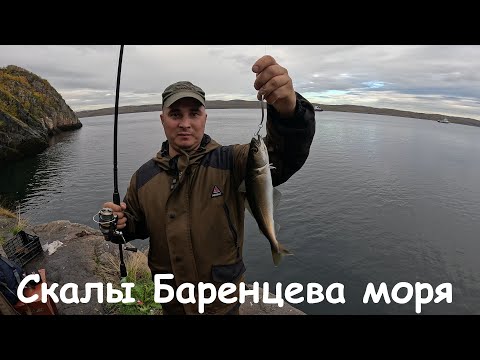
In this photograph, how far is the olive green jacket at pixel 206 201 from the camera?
9.27 feet

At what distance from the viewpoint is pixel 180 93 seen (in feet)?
9.78

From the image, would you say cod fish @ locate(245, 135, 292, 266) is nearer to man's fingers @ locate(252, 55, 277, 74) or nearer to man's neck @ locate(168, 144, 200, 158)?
man's fingers @ locate(252, 55, 277, 74)

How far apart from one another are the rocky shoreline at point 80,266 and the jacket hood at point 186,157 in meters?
4.76

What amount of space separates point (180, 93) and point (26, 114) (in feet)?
143

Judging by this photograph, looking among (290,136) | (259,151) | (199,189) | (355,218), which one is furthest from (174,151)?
(355,218)

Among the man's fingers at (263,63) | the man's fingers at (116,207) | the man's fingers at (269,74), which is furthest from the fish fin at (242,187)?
the man's fingers at (116,207)

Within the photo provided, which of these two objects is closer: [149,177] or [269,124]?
[269,124]

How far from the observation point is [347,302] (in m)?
10.7

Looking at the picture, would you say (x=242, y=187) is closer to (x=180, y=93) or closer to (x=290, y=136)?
(x=290, y=136)

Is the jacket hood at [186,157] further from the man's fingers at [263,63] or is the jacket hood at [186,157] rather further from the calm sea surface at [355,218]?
the calm sea surface at [355,218]

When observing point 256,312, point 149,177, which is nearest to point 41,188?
point 256,312

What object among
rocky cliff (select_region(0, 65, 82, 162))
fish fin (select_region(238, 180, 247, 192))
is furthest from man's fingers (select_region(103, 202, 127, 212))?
rocky cliff (select_region(0, 65, 82, 162))
